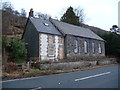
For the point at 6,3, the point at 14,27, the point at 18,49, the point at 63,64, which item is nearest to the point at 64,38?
the point at 63,64

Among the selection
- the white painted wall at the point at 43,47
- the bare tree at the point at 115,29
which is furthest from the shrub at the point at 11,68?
the bare tree at the point at 115,29

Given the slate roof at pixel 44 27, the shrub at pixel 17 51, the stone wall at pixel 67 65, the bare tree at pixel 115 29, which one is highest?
the bare tree at pixel 115 29

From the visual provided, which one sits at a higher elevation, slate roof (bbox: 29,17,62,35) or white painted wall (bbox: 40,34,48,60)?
slate roof (bbox: 29,17,62,35)

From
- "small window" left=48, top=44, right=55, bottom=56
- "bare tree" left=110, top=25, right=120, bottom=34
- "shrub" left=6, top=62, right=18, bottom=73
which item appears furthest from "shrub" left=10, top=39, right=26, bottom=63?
"bare tree" left=110, top=25, right=120, bottom=34

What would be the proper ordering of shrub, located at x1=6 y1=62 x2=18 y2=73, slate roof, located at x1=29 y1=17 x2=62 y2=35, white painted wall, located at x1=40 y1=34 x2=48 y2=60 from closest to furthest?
shrub, located at x1=6 y1=62 x2=18 y2=73 < white painted wall, located at x1=40 y1=34 x2=48 y2=60 < slate roof, located at x1=29 y1=17 x2=62 y2=35

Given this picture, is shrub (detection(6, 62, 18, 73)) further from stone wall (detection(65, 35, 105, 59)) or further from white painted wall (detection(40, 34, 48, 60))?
stone wall (detection(65, 35, 105, 59))

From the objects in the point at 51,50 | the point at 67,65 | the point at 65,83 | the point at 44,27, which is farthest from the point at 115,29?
the point at 65,83

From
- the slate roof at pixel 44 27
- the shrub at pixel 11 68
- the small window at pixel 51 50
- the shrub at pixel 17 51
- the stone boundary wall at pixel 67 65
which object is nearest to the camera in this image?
the shrub at pixel 11 68

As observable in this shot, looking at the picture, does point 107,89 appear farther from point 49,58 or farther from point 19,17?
point 19,17

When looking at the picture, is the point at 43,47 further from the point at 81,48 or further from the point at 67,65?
the point at 81,48

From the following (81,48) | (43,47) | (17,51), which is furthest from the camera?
(81,48)

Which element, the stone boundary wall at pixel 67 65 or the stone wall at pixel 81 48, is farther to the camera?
the stone wall at pixel 81 48

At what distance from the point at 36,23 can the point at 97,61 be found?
13.7 meters

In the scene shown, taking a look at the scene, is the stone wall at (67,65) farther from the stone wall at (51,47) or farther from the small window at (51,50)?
the small window at (51,50)
